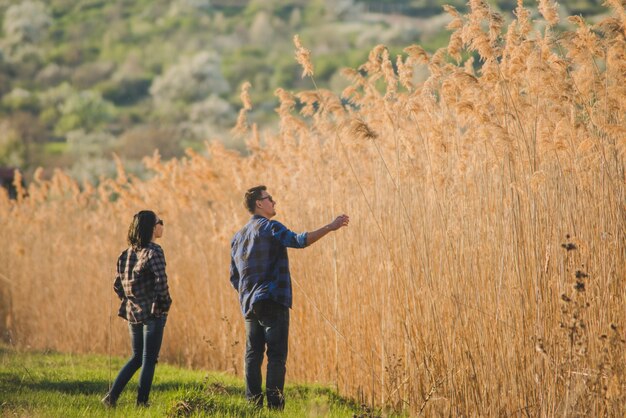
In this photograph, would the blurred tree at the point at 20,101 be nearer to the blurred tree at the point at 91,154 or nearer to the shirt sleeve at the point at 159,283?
the blurred tree at the point at 91,154

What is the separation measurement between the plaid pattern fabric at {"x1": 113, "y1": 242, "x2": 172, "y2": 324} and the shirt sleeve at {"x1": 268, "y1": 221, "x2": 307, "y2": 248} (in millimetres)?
968

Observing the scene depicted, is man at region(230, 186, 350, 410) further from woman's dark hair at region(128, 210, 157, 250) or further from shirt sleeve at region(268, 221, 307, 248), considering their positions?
woman's dark hair at region(128, 210, 157, 250)

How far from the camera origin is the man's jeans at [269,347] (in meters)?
6.14

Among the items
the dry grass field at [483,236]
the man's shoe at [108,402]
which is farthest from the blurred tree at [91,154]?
the man's shoe at [108,402]

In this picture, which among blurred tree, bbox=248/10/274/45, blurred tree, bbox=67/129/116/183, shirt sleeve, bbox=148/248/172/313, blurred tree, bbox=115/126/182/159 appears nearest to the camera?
shirt sleeve, bbox=148/248/172/313

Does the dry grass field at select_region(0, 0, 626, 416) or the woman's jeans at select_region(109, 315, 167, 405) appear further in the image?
the woman's jeans at select_region(109, 315, 167, 405)

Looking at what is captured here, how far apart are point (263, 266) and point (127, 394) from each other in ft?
7.24

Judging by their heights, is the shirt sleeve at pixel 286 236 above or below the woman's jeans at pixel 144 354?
above

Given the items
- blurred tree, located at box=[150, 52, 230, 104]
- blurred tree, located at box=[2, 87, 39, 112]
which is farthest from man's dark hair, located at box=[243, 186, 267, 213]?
blurred tree, located at box=[150, 52, 230, 104]

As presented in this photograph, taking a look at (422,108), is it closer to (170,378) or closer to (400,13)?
(170,378)

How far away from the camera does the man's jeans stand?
614cm

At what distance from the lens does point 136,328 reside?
21.1 feet

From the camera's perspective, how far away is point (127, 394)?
7.32 meters

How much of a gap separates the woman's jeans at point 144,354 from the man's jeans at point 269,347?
0.73 m
